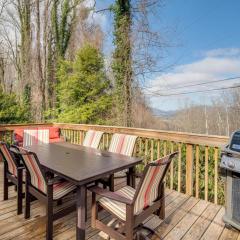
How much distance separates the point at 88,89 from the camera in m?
8.47

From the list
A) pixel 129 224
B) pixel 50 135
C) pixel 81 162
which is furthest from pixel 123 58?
pixel 129 224

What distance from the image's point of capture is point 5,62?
1255 cm

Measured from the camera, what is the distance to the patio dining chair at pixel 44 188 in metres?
2.10

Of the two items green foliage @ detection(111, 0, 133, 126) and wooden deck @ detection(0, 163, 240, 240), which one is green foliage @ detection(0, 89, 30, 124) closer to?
green foliage @ detection(111, 0, 133, 126)

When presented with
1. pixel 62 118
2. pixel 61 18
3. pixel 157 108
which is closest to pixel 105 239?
pixel 157 108

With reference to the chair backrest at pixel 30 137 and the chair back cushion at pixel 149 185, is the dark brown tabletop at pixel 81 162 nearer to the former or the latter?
the chair back cushion at pixel 149 185

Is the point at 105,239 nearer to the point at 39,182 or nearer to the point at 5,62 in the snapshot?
the point at 39,182

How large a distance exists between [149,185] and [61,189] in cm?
104

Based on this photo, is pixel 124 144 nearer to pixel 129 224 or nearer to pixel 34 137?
pixel 129 224

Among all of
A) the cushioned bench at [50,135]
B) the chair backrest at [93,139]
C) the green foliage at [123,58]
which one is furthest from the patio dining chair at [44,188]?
the green foliage at [123,58]

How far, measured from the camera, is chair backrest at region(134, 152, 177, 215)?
1.74 meters

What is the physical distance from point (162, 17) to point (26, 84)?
7494mm

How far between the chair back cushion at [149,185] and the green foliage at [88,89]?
237 inches

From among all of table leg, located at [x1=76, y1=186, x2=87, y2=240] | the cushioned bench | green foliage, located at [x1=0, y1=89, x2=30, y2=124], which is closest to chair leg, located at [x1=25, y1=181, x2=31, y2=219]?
table leg, located at [x1=76, y1=186, x2=87, y2=240]
